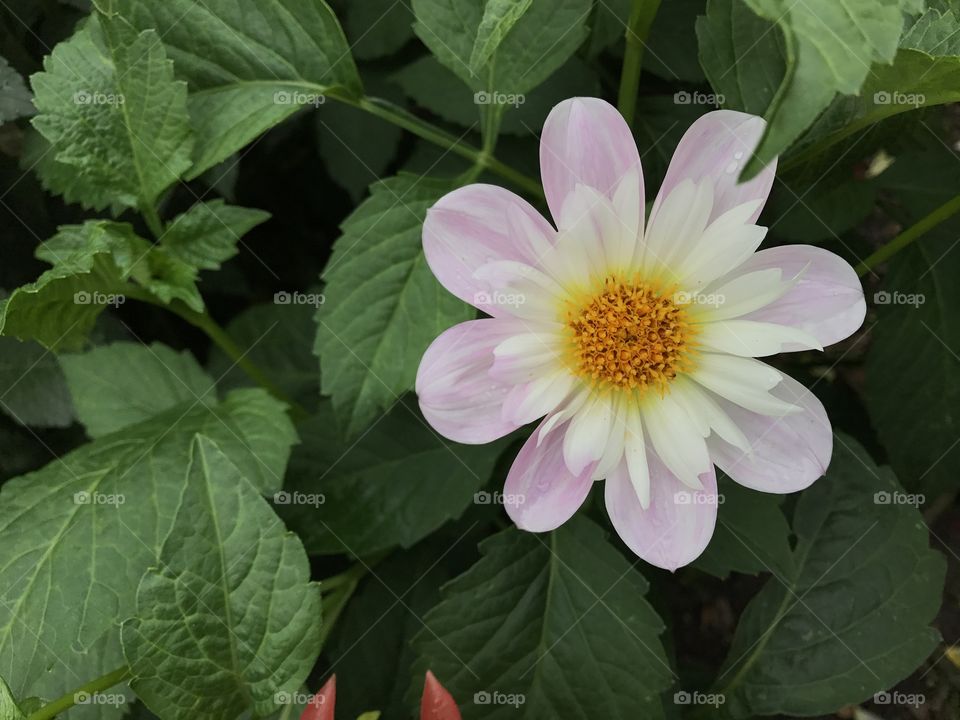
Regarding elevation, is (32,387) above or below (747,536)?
above

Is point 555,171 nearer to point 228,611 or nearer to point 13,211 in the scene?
point 228,611

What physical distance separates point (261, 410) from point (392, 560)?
0.39 metres

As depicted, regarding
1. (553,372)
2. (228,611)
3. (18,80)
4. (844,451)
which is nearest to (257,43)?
(18,80)

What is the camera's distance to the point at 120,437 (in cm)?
106

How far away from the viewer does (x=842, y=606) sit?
1.12 m

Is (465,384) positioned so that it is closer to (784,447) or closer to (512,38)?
(784,447)
